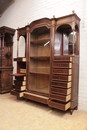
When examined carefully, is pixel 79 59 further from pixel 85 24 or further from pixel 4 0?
pixel 4 0

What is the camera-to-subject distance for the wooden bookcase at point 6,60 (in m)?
3.74

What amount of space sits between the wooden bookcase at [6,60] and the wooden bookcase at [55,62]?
85 centimetres

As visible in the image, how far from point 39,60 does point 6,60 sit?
1.33m

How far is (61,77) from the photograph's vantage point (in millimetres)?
2324

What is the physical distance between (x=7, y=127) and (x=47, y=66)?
5.58 feet

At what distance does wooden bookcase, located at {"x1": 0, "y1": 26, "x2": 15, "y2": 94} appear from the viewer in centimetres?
374

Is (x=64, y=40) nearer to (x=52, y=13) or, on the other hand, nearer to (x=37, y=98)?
(x=52, y=13)

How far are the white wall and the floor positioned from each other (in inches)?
20.5

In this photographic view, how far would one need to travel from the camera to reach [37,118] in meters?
2.21

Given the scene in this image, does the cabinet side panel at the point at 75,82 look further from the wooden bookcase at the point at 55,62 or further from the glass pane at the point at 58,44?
the glass pane at the point at 58,44

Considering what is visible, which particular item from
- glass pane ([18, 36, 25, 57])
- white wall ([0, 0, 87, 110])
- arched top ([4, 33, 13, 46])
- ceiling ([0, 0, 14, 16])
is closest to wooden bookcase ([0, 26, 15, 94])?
arched top ([4, 33, 13, 46])

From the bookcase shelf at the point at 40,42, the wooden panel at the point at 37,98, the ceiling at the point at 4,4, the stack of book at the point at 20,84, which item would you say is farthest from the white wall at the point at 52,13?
the stack of book at the point at 20,84

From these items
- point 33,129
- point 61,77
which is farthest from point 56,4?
point 33,129

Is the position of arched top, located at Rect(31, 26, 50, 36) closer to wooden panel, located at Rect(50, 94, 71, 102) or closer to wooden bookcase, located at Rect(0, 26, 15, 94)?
wooden bookcase, located at Rect(0, 26, 15, 94)
